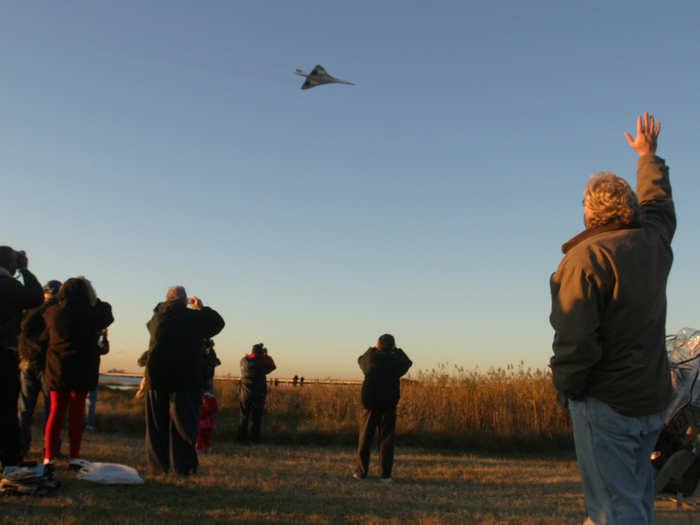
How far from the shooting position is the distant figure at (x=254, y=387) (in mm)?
13117

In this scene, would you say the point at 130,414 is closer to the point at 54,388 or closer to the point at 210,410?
the point at 210,410

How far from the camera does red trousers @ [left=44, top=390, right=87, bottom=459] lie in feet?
20.7

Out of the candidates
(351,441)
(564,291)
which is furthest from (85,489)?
(351,441)

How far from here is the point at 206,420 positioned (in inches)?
391

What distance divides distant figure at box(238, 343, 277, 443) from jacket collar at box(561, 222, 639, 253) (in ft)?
35.2

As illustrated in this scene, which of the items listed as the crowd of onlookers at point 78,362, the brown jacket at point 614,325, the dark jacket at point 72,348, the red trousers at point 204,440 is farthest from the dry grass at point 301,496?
the brown jacket at point 614,325

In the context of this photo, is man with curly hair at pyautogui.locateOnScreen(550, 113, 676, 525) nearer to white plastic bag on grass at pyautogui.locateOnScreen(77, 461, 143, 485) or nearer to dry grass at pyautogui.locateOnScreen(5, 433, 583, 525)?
dry grass at pyautogui.locateOnScreen(5, 433, 583, 525)

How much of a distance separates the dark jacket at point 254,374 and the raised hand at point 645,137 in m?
10.6

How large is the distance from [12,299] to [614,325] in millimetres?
4762

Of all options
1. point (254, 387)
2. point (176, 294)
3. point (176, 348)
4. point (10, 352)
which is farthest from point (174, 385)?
point (254, 387)

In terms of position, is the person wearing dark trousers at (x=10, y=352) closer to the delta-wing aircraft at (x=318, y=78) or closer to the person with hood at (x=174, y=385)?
the person with hood at (x=174, y=385)

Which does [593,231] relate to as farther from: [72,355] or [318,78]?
[318,78]

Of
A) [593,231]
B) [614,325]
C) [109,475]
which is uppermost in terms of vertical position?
[593,231]

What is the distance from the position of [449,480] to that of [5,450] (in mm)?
5709
